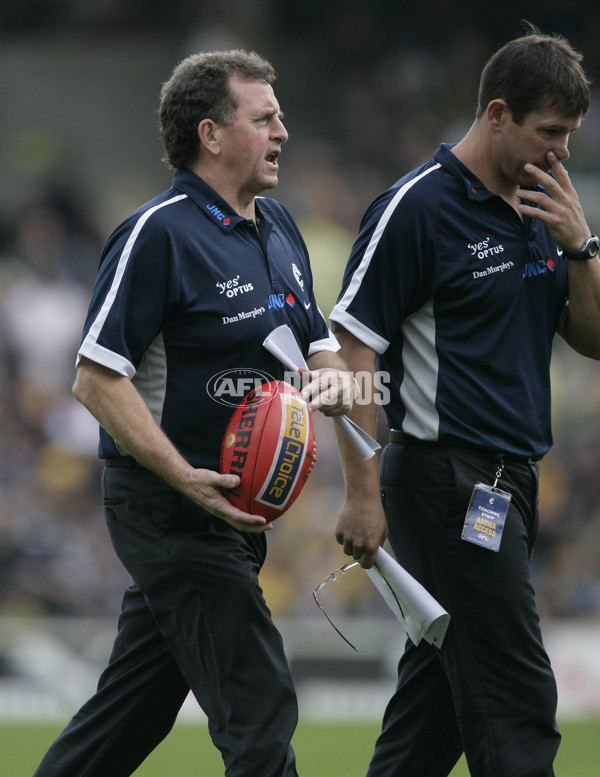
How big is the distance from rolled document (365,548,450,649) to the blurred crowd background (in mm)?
6145

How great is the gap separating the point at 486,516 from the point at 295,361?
803 mm

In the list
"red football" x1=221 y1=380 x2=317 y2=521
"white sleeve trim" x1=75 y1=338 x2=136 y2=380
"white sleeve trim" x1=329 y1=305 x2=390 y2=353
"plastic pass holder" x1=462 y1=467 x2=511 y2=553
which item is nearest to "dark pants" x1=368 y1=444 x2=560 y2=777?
"plastic pass holder" x1=462 y1=467 x2=511 y2=553

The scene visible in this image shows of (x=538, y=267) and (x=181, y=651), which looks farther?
(x=538, y=267)

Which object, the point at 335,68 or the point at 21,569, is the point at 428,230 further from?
the point at 335,68

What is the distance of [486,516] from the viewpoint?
4137 mm

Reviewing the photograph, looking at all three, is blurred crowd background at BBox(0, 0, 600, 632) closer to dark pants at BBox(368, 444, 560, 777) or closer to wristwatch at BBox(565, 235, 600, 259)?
dark pants at BBox(368, 444, 560, 777)

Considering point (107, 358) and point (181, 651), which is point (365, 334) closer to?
point (107, 358)

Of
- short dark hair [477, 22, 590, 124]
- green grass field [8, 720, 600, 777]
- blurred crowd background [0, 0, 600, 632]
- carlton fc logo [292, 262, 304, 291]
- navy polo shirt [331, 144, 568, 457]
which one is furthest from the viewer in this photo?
blurred crowd background [0, 0, 600, 632]

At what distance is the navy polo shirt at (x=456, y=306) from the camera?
13.8 feet

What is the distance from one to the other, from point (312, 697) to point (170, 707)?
574cm

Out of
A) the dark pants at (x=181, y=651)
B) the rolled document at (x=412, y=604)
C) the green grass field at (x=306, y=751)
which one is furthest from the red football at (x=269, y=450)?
the green grass field at (x=306, y=751)

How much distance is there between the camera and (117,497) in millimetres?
4105

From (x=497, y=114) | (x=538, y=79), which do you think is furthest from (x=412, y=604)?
(x=538, y=79)

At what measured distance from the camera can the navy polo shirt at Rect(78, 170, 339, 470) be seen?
12.8 feet
